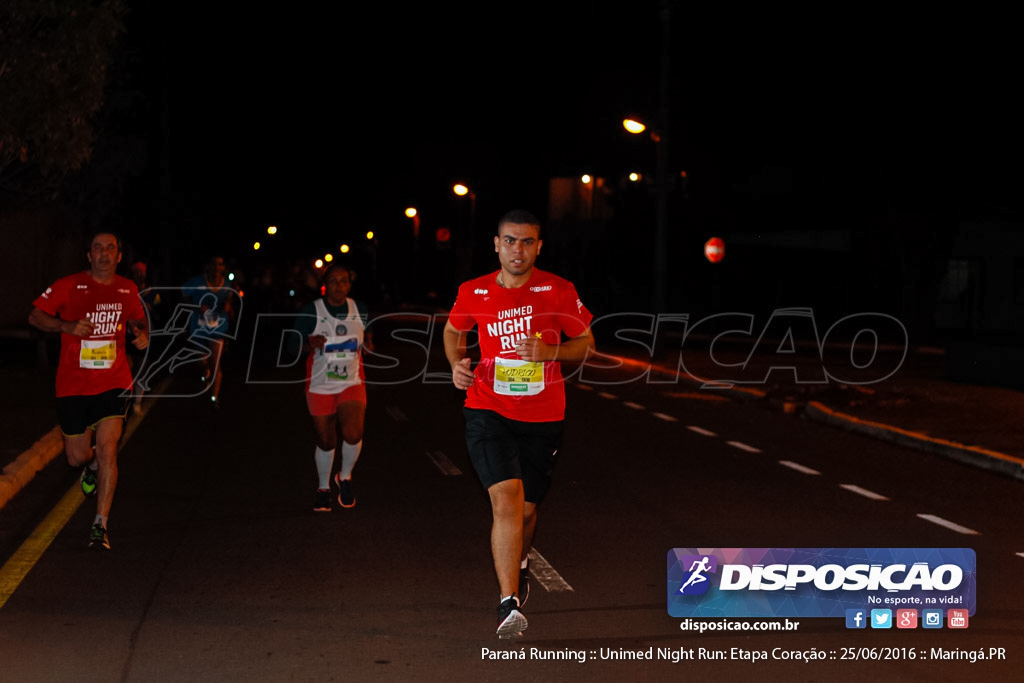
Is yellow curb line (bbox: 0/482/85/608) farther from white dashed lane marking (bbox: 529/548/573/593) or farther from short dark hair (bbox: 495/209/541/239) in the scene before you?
short dark hair (bbox: 495/209/541/239)

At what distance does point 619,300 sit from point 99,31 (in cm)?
4174

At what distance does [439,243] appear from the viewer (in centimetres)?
4347

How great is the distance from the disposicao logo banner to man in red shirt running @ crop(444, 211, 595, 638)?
3.02ft

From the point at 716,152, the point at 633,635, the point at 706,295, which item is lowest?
the point at 633,635

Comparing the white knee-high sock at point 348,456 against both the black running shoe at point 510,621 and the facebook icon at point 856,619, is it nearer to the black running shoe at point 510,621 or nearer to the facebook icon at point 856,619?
the black running shoe at point 510,621

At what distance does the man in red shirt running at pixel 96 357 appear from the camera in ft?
27.6

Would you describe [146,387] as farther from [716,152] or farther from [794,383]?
[716,152]

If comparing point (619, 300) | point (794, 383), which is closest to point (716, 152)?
point (619, 300)

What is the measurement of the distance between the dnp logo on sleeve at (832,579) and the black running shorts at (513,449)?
0.95 meters

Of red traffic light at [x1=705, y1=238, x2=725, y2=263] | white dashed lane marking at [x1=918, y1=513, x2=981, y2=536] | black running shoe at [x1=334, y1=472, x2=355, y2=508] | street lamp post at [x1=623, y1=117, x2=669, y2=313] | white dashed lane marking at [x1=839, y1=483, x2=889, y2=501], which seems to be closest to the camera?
white dashed lane marking at [x1=918, y1=513, x2=981, y2=536]

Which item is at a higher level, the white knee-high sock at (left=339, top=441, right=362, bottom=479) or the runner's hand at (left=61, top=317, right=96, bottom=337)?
the runner's hand at (left=61, top=317, right=96, bottom=337)

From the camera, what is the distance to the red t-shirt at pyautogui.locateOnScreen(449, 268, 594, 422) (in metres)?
6.39

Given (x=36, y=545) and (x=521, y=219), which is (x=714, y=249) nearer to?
(x=36, y=545)

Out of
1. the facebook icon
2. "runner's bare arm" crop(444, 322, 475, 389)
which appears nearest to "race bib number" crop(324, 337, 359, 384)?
"runner's bare arm" crop(444, 322, 475, 389)
